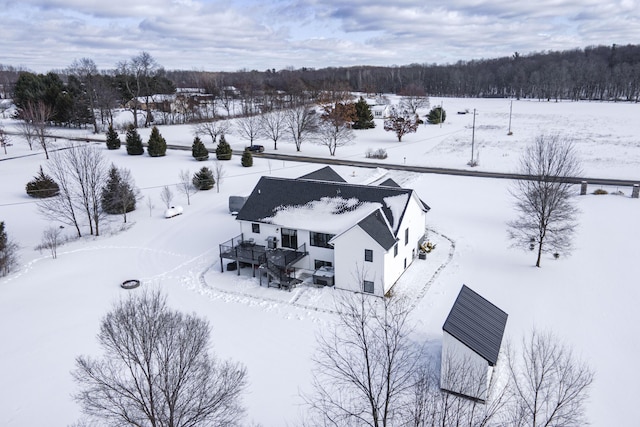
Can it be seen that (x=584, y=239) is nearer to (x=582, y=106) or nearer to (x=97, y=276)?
(x=97, y=276)

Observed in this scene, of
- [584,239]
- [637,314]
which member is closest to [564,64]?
[584,239]

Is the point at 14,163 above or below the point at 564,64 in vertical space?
below

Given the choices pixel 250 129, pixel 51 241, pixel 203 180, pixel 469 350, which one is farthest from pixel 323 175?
pixel 250 129

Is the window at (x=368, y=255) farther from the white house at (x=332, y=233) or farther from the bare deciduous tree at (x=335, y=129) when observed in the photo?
the bare deciduous tree at (x=335, y=129)

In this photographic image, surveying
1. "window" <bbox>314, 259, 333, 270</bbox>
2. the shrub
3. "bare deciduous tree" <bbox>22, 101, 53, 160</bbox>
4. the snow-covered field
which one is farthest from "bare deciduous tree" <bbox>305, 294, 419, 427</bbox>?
"bare deciduous tree" <bbox>22, 101, 53, 160</bbox>

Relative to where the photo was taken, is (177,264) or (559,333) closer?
(559,333)

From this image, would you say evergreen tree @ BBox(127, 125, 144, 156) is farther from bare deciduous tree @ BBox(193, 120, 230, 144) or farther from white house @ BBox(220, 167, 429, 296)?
white house @ BBox(220, 167, 429, 296)

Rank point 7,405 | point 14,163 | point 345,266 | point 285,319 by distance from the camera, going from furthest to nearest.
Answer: point 14,163, point 345,266, point 285,319, point 7,405
